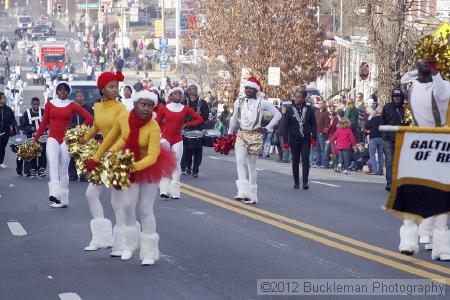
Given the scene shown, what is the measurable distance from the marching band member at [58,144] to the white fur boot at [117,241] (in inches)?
214

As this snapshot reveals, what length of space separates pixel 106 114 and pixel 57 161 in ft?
17.0

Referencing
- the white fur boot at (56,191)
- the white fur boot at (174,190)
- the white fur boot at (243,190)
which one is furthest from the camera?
the white fur boot at (174,190)

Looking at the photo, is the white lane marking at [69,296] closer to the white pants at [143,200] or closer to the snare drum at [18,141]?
the white pants at [143,200]

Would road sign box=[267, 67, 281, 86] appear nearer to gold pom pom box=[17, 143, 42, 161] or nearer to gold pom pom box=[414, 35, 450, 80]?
gold pom pom box=[17, 143, 42, 161]

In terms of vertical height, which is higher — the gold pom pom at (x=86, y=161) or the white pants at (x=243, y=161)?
the gold pom pom at (x=86, y=161)

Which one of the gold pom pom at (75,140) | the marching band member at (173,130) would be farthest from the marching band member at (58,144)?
the gold pom pom at (75,140)

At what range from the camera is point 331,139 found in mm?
29438

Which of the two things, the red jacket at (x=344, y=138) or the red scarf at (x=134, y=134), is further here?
the red jacket at (x=344, y=138)

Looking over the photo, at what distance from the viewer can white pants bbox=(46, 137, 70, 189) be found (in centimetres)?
1862

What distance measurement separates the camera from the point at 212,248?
14.0 meters

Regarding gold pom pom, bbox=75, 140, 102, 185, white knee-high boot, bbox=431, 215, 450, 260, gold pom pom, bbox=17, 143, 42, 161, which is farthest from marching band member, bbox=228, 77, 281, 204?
white knee-high boot, bbox=431, 215, 450, 260

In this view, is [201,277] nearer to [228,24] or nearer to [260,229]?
[260,229]

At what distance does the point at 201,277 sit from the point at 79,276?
1158 mm

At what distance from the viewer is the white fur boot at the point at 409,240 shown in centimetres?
1280
